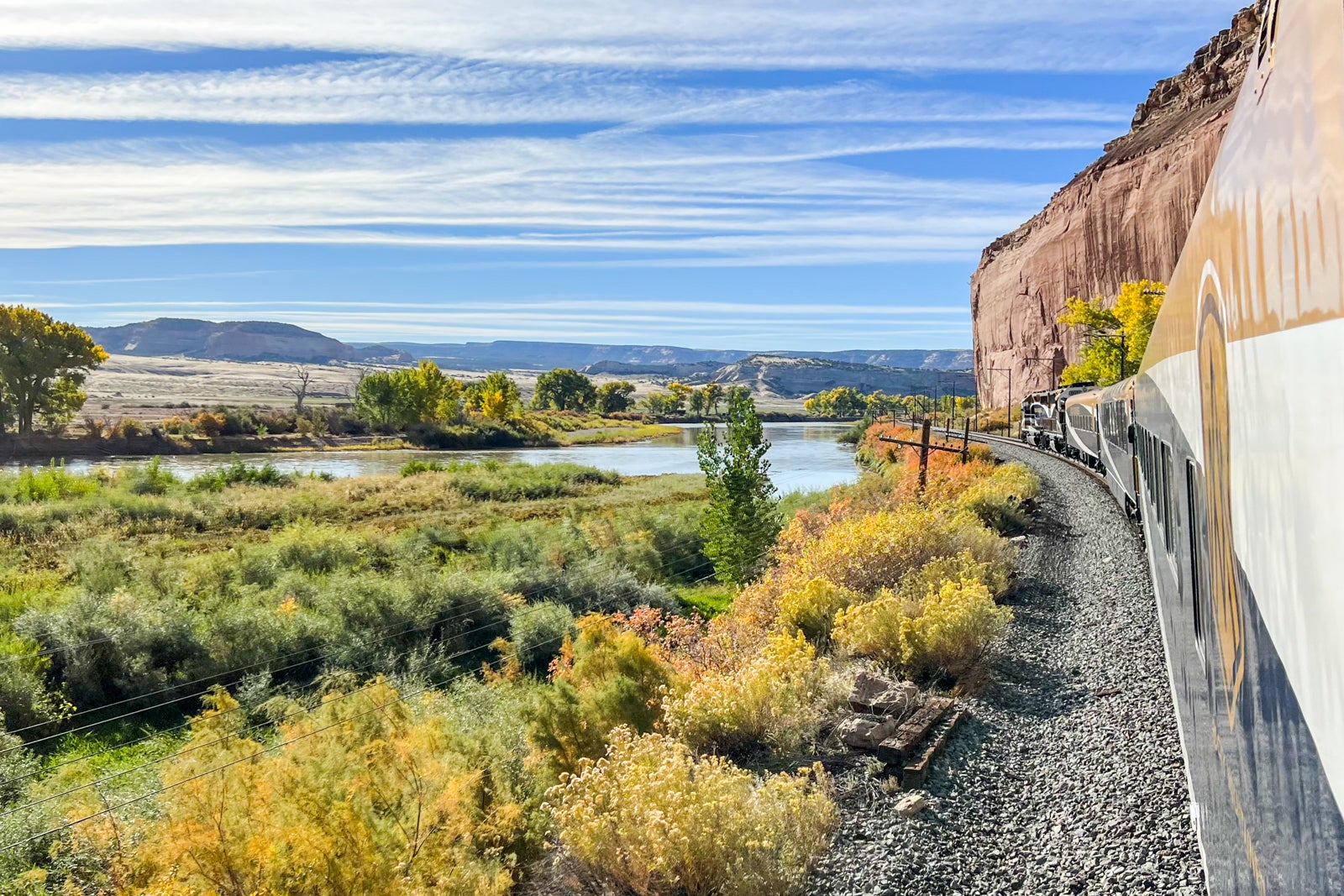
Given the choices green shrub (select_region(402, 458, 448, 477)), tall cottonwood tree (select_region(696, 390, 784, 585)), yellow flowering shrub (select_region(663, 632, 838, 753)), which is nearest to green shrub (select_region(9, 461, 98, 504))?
green shrub (select_region(402, 458, 448, 477))

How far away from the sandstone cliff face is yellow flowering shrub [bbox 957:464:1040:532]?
32244 mm

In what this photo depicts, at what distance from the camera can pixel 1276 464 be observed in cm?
165

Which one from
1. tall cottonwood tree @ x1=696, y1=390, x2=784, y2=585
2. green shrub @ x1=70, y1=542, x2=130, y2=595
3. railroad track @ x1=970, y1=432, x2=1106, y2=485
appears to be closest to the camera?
green shrub @ x1=70, y1=542, x2=130, y2=595

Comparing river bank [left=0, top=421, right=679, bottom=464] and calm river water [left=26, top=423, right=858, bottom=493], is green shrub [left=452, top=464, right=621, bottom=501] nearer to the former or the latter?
calm river water [left=26, top=423, right=858, bottom=493]

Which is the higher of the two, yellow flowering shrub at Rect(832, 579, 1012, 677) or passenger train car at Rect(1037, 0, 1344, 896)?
passenger train car at Rect(1037, 0, 1344, 896)

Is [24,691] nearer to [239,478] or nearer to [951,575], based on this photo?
[951,575]

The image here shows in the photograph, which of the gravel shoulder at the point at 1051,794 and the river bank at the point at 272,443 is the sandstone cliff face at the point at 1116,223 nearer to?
the river bank at the point at 272,443

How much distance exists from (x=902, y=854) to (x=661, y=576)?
68.5ft

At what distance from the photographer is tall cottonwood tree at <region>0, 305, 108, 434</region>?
7200cm

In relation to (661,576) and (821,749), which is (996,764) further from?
(661,576)

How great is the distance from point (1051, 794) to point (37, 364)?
274 feet

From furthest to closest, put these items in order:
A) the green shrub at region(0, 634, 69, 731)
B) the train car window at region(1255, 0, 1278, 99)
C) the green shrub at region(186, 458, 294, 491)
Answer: the green shrub at region(186, 458, 294, 491)
the green shrub at region(0, 634, 69, 731)
the train car window at region(1255, 0, 1278, 99)

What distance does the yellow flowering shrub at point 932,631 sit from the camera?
1109cm

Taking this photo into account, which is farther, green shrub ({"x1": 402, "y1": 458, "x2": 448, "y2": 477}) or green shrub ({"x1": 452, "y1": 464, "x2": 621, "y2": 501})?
green shrub ({"x1": 402, "y1": 458, "x2": 448, "y2": 477})
